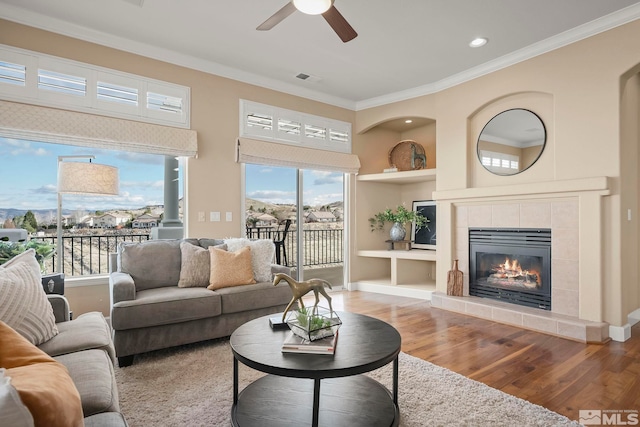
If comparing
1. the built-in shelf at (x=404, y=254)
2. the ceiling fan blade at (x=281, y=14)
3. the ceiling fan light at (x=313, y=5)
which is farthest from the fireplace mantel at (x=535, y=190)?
the ceiling fan blade at (x=281, y=14)

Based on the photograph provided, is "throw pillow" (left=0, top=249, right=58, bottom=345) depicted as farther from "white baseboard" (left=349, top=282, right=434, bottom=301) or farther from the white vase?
the white vase

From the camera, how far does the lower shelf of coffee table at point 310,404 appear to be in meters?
1.79

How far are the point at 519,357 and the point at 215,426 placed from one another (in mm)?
2381

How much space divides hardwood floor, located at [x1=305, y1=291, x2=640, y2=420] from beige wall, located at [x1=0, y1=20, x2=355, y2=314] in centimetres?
237

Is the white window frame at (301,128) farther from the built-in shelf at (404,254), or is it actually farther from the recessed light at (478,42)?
the recessed light at (478,42)

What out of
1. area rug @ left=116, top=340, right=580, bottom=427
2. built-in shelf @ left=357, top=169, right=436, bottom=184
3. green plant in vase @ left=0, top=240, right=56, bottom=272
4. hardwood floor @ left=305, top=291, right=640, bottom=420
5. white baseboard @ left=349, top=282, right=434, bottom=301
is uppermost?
built-in shelf @ left=357, top=169, right=436, bottom=184

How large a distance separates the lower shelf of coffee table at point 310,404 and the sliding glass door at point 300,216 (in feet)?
8.58

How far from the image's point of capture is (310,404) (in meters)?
1.93

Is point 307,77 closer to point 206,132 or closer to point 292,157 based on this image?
point 292,157

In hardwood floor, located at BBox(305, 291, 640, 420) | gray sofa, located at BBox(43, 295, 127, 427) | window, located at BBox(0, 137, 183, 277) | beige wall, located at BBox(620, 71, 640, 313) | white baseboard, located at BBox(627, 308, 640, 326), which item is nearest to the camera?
gray sofa, located at BBox(43, 295, 127, 427)

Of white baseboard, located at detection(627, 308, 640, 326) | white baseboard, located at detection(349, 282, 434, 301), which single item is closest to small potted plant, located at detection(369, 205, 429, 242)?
white baseboard, located at detection(349, 282, 434, 301)

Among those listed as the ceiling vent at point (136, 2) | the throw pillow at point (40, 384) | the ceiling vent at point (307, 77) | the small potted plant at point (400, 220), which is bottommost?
the throw pillow at point (40, 384)

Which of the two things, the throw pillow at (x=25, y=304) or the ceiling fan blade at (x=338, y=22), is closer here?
the throw pillow at (x=25, y=304)

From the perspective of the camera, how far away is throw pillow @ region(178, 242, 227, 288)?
328 centimetres
